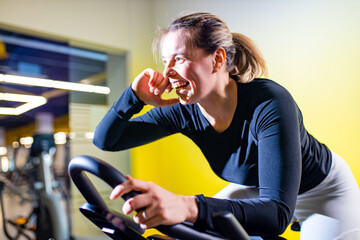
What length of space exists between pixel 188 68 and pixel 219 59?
0.37 ft

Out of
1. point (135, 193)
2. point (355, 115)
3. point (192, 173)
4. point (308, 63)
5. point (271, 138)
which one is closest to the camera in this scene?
point (135, 193)

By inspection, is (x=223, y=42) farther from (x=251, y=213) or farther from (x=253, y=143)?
(x=251, y=213)

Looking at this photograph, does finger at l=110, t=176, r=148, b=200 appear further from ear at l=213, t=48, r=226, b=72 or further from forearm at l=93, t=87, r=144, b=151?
ear at l=213, t=48, r=226, b=72

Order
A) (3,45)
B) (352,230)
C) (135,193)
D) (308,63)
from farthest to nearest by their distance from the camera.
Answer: (3,45) < (308,63) < (352,230) < (135,193)

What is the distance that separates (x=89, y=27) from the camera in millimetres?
3008

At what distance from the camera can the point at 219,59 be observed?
1.04m

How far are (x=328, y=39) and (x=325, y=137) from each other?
19.6 inches

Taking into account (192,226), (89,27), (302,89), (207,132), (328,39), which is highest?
(89,27)

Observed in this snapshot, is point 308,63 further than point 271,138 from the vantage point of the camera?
Yes

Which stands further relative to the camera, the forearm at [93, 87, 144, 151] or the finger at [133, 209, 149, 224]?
the forearm at [93, 87, 144, 151]

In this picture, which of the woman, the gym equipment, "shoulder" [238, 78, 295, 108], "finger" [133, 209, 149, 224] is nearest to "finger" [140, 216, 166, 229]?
"finger" [133, 209, 149, 224]

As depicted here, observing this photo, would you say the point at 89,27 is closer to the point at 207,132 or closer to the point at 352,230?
the point at 207,132

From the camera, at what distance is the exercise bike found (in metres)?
0.58

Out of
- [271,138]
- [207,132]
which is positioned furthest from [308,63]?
[271,138]
